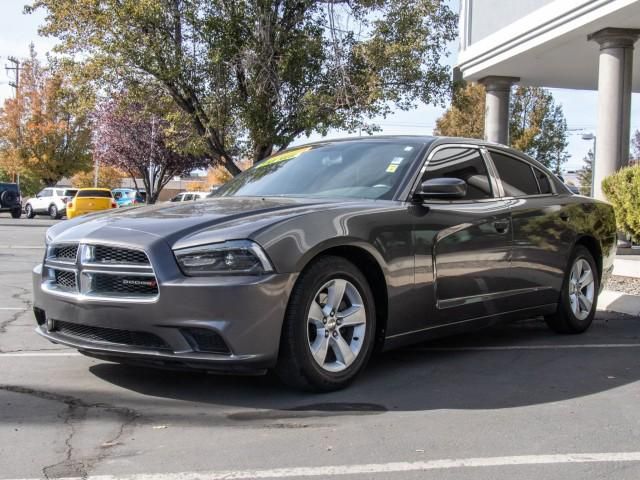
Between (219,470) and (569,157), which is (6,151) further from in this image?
(219,470)

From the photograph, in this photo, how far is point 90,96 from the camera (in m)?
21.0

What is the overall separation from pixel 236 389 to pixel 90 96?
59.8 feet

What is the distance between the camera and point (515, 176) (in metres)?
6.16

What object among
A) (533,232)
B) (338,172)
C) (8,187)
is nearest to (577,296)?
(533,232)

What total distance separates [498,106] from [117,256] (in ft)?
48.1

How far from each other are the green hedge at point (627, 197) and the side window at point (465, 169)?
496 cm

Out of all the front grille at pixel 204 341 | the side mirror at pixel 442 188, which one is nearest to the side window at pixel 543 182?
the side mirror at pixel 442 188

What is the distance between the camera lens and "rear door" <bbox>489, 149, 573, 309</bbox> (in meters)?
5.79

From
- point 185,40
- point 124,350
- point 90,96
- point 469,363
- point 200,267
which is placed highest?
point 185,40

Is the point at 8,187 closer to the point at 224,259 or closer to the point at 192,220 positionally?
the point at 192,220

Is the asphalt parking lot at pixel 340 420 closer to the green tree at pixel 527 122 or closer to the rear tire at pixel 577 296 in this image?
the rear tire at pixel 577 296

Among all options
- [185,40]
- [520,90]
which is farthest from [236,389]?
[520,90]

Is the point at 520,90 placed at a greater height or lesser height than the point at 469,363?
greater

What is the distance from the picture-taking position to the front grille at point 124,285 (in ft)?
13.1
